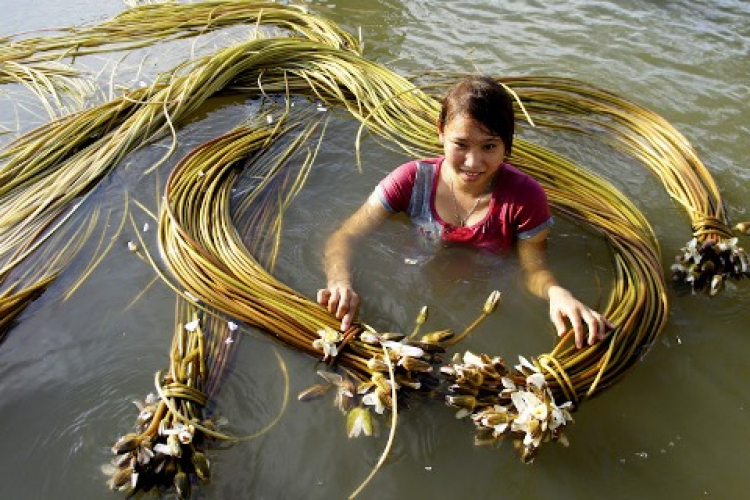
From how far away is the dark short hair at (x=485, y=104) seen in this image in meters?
2.09

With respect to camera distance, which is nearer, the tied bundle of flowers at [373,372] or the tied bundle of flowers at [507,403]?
the tied bundle of flowers at [507,403]

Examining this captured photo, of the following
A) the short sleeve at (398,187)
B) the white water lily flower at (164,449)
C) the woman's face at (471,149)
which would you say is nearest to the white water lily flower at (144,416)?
the white water lily flower at (164,449)

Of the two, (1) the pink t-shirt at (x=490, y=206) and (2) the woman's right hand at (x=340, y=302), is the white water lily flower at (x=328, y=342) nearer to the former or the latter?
(2) the woman's right hand at (x=340, y=302)

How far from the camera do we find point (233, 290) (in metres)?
2.35

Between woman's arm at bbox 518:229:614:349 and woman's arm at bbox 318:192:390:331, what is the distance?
68 cm

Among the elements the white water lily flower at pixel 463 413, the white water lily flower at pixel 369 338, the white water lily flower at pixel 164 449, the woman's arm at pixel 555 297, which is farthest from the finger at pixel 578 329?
the white water lily flower at pixel 164 449

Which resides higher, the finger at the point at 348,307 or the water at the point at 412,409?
the finger at the point at 348,307

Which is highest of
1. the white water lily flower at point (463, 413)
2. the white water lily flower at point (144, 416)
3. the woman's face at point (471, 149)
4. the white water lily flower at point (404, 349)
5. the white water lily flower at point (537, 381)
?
the woman's face at point (471, 149)

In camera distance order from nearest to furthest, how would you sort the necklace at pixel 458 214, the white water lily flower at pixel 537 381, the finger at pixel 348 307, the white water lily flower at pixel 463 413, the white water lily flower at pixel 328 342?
the white water lily flower at pixel 537 381 → the white water lily flower at pixel 463 413 → the white water lily flower at pixel 328 342 → the finger at pixel 348 307 → the necklace at pixel 458 214

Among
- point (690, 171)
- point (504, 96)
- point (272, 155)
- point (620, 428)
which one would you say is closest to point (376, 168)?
point (272, 155)

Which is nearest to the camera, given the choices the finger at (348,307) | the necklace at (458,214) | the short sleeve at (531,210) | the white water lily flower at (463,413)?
the white water lily flower at (463,413)

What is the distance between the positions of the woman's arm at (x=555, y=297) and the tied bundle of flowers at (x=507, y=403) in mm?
283

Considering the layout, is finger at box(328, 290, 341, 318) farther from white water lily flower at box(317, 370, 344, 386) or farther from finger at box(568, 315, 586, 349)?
finger at box(568, 315, 586, 349)

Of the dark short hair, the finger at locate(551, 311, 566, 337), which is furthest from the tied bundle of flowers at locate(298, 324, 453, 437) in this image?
the dark short hair
